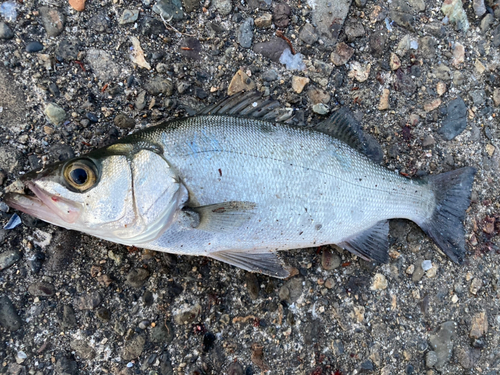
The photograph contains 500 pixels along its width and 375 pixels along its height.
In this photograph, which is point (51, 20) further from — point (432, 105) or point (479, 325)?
point (479, 325)

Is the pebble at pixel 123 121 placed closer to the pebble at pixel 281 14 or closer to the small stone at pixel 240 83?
the small stone at pixel 240 83

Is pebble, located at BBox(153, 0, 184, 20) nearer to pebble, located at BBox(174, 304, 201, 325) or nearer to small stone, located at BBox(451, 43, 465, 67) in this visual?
pebble, located at BBox(174, 304, 201, 325)

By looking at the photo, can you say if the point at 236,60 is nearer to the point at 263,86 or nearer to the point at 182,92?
the point at 263,86

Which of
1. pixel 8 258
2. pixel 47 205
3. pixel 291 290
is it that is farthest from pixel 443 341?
pixel 8 258

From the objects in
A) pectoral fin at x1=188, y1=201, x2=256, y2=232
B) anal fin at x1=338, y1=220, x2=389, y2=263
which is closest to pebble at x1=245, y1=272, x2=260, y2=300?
pectoral fin at x1=188, y1=201, x2=256, y2=232

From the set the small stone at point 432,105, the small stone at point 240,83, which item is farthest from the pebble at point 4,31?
the small stone at point 432,105

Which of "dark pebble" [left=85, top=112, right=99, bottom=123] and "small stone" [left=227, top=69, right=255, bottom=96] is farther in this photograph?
"small stone" [left=227, top=69, right=255, bottom=96]

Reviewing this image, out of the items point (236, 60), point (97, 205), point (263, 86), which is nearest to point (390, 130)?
point (263, 86)
